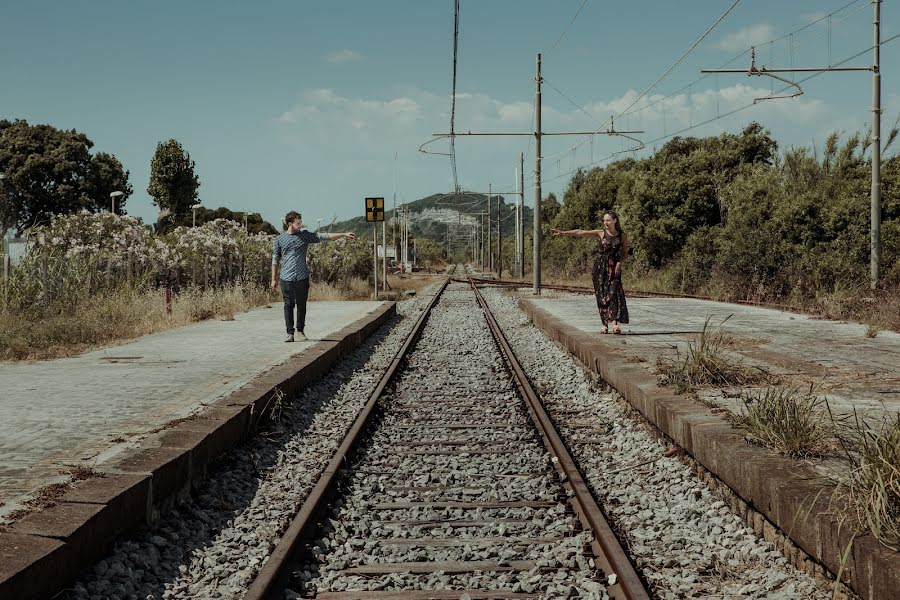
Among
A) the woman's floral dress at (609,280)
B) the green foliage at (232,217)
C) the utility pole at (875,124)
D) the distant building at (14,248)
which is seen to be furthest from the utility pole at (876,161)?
the green foliage at (232,217)

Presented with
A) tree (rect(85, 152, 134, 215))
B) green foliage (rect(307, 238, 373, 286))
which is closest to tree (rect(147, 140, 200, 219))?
tree (rect(85, 152, 134, 215))

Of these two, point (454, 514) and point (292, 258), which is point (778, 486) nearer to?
point (454, 514)

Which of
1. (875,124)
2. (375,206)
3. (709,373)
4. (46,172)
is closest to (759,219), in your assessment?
(875,124)

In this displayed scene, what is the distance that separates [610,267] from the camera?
13.3 meters

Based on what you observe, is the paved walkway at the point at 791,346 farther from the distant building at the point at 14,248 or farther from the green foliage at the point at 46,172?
the green foliage at the point at 46,172

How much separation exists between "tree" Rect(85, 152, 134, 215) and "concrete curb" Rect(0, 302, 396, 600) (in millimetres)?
68685

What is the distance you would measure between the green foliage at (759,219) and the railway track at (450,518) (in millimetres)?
14010

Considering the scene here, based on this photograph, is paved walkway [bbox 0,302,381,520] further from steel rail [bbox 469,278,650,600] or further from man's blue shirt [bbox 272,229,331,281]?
steel rail [bbox 469,278,650,600]

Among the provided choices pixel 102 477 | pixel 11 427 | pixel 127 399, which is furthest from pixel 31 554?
pixel 127 399

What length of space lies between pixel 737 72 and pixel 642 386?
1385 cm

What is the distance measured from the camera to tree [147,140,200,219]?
81.9m

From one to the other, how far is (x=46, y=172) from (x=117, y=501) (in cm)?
7145

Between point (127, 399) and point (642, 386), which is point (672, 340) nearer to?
point (642, 386)

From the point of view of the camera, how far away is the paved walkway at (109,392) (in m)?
5.89
